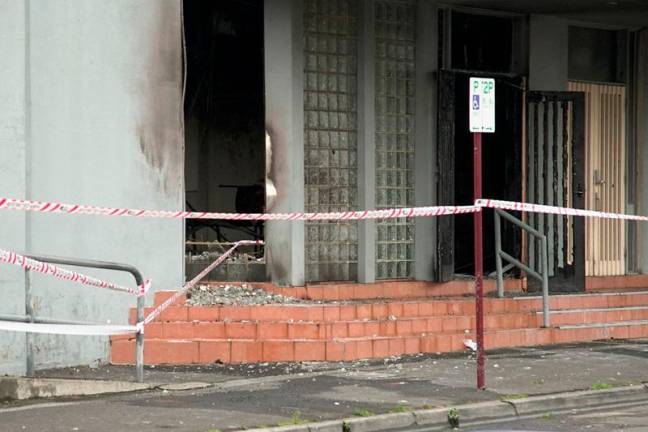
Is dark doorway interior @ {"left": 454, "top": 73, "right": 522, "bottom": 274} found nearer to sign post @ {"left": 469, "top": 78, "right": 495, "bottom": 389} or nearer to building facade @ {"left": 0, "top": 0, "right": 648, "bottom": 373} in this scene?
building facade @ {"left": 0, "top": 0, "right": 648, "bottom": 373}

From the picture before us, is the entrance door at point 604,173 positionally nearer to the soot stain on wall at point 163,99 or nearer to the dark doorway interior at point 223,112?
the dark doorway interior at point 223,112

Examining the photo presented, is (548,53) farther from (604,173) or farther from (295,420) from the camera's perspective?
(295,420)

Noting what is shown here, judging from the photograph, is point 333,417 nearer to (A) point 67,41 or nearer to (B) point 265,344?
(B) point 265,344

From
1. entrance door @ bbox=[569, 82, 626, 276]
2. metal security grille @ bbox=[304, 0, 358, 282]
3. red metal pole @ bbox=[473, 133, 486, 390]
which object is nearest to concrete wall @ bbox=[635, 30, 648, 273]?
entrance door @ bbox=[569, 82, 626, 276]

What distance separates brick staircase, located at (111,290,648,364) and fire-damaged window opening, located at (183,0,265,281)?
265cm

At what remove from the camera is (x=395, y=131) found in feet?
51.5

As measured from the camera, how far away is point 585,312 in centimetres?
1532

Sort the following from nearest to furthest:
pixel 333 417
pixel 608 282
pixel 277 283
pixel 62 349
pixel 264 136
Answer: pixel 333 417 < pixel 62 349 < pixel 277 283 < pixel 264 136 < pixel 608 282

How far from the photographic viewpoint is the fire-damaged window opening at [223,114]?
1609 cm

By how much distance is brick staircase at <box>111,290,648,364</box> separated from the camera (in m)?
12.7

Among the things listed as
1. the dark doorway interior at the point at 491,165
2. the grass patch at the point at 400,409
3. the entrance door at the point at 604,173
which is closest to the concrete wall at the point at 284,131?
the dark doorway interior at the point at 491,165

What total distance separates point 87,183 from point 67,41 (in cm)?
142

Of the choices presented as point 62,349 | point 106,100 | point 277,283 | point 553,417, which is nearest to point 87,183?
point 106,100

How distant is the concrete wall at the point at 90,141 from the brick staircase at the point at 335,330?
0.57 metres
